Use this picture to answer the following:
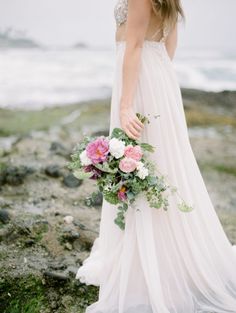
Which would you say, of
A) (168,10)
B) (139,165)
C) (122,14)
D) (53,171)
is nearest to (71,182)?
(53,171)

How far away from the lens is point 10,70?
11312mm

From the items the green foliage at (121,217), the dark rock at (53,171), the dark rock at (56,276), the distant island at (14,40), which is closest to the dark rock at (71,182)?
the dark rock at (53,171)

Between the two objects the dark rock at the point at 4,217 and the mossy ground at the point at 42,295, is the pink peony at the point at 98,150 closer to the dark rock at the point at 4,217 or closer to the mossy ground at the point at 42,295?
the mossy ground at the point at 42,295

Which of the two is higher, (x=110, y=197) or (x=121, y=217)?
(x=110, y=197)

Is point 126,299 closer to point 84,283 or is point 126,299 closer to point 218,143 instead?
point 84,283

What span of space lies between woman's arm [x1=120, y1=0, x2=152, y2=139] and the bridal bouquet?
67 mm

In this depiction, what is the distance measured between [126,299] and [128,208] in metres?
0.55

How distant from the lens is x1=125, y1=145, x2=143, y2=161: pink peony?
8.52 ft

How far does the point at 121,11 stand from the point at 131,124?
627mm

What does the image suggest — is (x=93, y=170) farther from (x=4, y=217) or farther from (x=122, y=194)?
(x=4, y=217)

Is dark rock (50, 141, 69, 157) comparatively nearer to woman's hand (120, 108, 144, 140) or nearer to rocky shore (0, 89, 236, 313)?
rocky shore (0, 89, 236, 313)

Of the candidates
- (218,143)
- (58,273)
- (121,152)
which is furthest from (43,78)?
(121,152)

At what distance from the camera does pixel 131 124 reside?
2658 mm

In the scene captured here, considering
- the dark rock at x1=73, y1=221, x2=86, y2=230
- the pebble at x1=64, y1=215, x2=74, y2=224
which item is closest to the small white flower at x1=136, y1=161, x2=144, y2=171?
the dark rock at x1=73, y1=221, x2=86, y2=230
